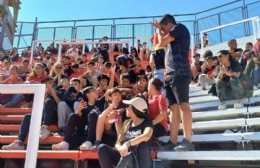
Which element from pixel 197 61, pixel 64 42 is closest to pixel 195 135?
pixel 197 61

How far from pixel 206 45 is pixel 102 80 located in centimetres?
721

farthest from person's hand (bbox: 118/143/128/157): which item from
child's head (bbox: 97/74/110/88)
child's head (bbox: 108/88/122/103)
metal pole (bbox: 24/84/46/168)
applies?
child's head (bbox: 97/74/110/88)

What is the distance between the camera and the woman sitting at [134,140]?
3.91m

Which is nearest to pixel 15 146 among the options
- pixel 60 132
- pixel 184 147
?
pixel 60 132

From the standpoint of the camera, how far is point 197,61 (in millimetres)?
8641

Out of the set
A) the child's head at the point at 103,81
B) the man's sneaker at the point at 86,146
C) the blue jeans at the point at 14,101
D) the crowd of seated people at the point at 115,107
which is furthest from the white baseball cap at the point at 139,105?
the blue jeans at the point at 14,101

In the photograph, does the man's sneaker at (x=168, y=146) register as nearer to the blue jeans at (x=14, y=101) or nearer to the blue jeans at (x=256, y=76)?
the blue jeans at (x=256, y=76)

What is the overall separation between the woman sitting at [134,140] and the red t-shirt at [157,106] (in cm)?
52

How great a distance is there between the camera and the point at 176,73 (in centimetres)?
414

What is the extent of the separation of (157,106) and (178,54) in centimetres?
92

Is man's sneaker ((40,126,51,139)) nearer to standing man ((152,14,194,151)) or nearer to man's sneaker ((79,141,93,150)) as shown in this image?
man's sneaker ((79,141,93,150))

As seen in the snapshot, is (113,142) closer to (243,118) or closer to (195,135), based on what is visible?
(195,135)

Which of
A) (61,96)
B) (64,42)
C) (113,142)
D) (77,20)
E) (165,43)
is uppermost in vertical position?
(77,20)

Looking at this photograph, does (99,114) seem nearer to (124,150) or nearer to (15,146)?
(124,150)
